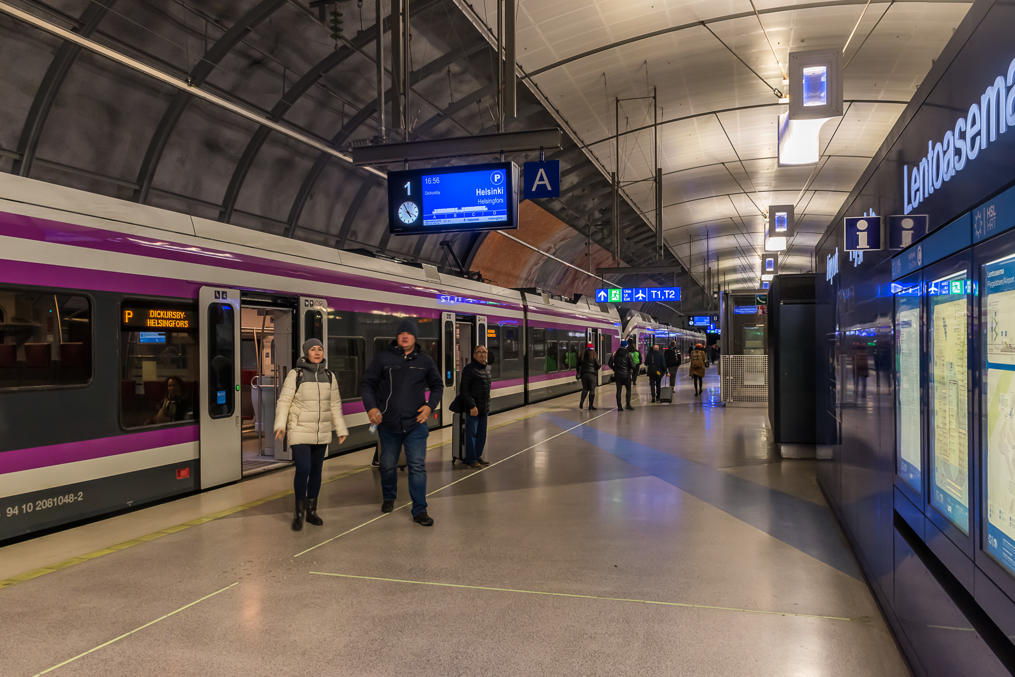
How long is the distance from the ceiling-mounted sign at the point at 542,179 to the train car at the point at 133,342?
3083 millimetres

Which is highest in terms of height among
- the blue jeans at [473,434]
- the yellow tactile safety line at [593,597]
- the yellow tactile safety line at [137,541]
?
the blue jeans at [473,434]

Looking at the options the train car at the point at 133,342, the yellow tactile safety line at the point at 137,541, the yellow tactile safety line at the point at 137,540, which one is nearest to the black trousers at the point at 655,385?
the train car at the point at 133,342

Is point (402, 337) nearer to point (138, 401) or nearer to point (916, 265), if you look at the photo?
point (138, 401)

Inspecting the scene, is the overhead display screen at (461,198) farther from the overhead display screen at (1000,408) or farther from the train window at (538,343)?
the overhead display screen at (1000,408)

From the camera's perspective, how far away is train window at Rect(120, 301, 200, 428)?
20.4 ft

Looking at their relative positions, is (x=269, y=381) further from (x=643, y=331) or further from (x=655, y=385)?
(x=643, y=331)

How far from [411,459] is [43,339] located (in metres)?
2.90

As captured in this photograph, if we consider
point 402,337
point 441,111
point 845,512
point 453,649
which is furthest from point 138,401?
point 441,111

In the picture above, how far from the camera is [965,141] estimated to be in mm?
2459

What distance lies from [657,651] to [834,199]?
3032 centimetres

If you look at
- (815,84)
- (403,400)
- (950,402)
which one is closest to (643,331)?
(815,84)

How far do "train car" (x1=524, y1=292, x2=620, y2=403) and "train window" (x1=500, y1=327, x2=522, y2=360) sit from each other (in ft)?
2.30

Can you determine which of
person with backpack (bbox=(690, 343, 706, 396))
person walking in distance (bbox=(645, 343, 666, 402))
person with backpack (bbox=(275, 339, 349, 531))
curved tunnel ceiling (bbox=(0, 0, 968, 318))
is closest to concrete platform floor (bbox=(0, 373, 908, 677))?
person with backpack (bbox=(275, 339, 349, 531))

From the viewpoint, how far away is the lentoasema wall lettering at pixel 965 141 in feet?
6.89
